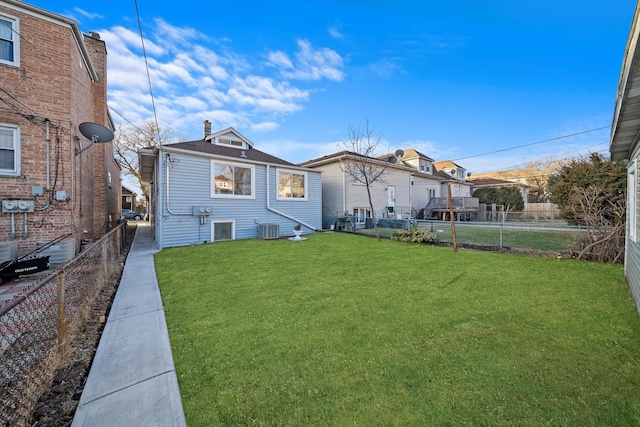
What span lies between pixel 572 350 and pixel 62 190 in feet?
36.1

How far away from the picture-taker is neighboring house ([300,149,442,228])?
1620cm

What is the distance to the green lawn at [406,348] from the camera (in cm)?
189

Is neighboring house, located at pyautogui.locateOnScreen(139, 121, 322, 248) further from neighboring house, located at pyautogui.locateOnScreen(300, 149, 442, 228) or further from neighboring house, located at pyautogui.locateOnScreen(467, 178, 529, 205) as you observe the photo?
neighboring house, located at pyautogui.locateOnScreen(467, 178, 529, 205)

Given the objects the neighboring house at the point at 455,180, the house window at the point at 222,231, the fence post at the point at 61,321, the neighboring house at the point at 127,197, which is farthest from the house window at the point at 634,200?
the neighboring house at the point at 127,197

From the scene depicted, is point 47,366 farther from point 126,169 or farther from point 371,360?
point 126,169

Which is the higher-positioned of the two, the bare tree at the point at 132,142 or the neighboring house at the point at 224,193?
the bare tree at the point at 132,142

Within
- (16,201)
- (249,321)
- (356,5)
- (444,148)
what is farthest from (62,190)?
(444,148)

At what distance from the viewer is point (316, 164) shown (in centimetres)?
1791

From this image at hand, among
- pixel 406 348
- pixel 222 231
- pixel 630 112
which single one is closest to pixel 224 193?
pixel 222 231

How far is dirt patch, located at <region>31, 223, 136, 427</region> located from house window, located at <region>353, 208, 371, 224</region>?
1418 cm

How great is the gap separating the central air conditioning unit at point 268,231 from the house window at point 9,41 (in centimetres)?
830

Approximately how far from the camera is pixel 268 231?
11062 millimetres

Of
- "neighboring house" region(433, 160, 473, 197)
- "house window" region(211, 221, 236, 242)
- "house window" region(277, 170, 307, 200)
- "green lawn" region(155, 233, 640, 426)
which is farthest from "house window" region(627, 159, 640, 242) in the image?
"neighboring house" region(433, 160, 473, 197)

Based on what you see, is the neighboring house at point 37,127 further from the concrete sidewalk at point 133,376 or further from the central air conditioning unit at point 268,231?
the central air conditioning unit at point 268,231
